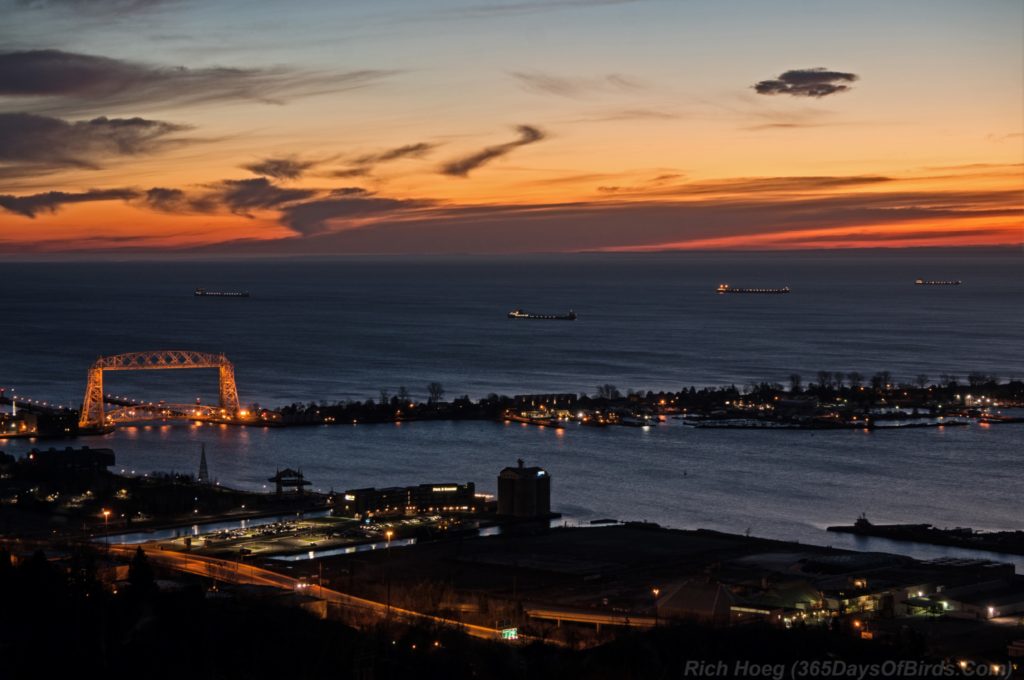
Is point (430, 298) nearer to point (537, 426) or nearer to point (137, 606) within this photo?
point (537, 426)

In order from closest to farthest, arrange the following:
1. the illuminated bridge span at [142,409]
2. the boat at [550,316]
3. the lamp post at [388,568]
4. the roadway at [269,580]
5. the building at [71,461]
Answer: the roadway at [269,580], the lamp post at [388,568], the building at [71,461], the illuminated bridge span at [142,409], the boat at [550,316]

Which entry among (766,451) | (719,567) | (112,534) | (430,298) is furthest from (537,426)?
(430,298)

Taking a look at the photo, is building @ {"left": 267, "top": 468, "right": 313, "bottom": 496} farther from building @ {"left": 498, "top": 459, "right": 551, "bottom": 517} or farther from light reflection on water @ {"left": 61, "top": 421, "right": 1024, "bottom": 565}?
building @ {"left": 498, "top": 459, "right": 551, "bottom": 517}

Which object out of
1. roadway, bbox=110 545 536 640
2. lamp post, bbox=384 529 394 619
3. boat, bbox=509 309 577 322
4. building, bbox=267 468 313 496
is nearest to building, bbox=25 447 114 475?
building, bbox=267 468 313 496

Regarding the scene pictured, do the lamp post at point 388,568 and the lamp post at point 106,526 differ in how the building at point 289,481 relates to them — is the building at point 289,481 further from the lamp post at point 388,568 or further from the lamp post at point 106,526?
the lamp post at point 388,568

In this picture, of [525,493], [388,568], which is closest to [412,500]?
[525,493]

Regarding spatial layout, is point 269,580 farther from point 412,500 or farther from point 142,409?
point 142,409

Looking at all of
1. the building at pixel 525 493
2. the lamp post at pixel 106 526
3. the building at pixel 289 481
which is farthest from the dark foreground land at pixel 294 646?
the building at pixel 289 481
